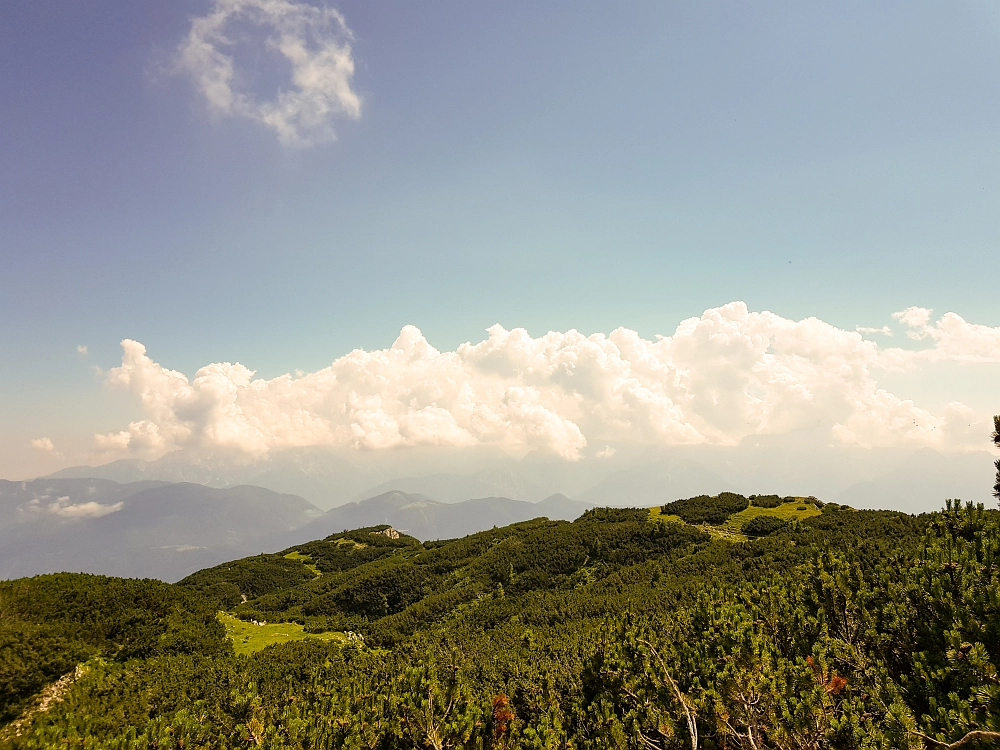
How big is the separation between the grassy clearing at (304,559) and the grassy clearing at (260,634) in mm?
35634

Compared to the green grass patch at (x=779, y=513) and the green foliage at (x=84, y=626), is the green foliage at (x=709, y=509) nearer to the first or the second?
the green grass patch at (x=779, y=513)

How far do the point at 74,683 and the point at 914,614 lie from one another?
25.1 meters

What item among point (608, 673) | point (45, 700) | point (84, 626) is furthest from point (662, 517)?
point (45, 700)

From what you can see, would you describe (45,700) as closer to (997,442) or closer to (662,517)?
(997,442)

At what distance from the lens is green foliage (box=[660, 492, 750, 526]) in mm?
51125

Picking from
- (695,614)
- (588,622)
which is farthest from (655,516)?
(695,614)

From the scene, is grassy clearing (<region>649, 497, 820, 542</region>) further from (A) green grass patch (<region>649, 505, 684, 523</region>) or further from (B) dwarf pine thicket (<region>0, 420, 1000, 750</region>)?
(B) dwarf pine thicket (<region>0, 420, 1000, 750</region>)

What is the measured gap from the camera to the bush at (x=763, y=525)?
144ft

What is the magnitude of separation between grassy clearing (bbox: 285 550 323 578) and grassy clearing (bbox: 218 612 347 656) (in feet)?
117

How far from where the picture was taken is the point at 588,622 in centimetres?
2542

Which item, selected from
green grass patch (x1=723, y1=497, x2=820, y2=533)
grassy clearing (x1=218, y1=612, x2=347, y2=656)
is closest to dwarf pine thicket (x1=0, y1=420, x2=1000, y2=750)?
grassy clearing (x1=218, y1=612, x2=347, y2=656)

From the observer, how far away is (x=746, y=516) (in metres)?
50.6

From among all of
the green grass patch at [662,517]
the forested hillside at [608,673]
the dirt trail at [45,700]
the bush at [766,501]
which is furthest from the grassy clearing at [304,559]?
the bush at [766,501]

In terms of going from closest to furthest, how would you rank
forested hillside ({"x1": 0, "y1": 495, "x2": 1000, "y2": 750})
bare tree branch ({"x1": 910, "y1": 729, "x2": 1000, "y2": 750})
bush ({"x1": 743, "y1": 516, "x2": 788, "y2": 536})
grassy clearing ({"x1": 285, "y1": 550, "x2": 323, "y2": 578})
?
bare tree branch ({"x1": 910, "y1": 729, "x2": 1000, "y2": 750}), forested hillside ({"x1": 0, "y1": 495, "x2": 1000, "y2": 750}), bush ({"x1": 743, "y1": 516, "x2": 788, "y2": 536}), grassy clearing ({"x1": 285, "y1": 550, "x2": 323, "y2": 578})
